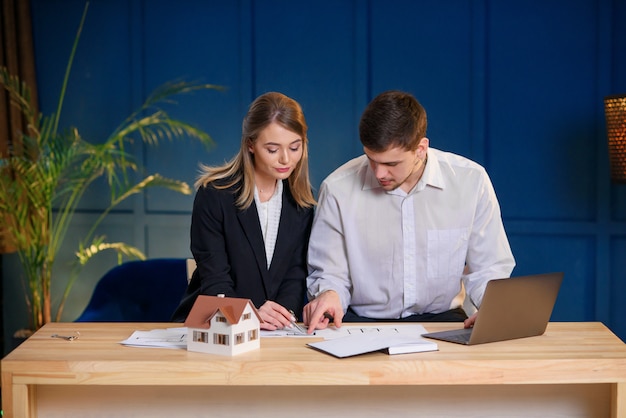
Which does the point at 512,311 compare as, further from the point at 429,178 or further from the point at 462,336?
the point at 429,178

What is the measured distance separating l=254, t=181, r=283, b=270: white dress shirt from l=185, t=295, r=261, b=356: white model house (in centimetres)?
78

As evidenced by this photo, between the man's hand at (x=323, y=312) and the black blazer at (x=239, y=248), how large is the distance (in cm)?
41

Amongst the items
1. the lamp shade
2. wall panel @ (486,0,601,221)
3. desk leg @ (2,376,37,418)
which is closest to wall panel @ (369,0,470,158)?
wall panel @ (486,0,601,221)

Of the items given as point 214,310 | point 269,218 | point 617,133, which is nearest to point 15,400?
point 214,310

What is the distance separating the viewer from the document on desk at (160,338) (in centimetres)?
224

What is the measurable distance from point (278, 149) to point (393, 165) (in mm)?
398

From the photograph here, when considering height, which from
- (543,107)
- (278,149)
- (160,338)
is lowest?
(160,338)

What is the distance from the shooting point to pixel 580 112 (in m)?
4.61

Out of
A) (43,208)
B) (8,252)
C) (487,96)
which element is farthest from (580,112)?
(8,252)

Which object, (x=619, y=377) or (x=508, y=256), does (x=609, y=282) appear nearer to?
(x=508, y=256)

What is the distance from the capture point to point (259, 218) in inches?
116

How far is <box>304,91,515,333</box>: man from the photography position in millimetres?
2918

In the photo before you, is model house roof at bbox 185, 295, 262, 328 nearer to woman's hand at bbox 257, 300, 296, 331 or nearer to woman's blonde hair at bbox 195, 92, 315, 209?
woman's hand at bbox 257, 300, 296, 331

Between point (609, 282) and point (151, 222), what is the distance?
269 centimetres
